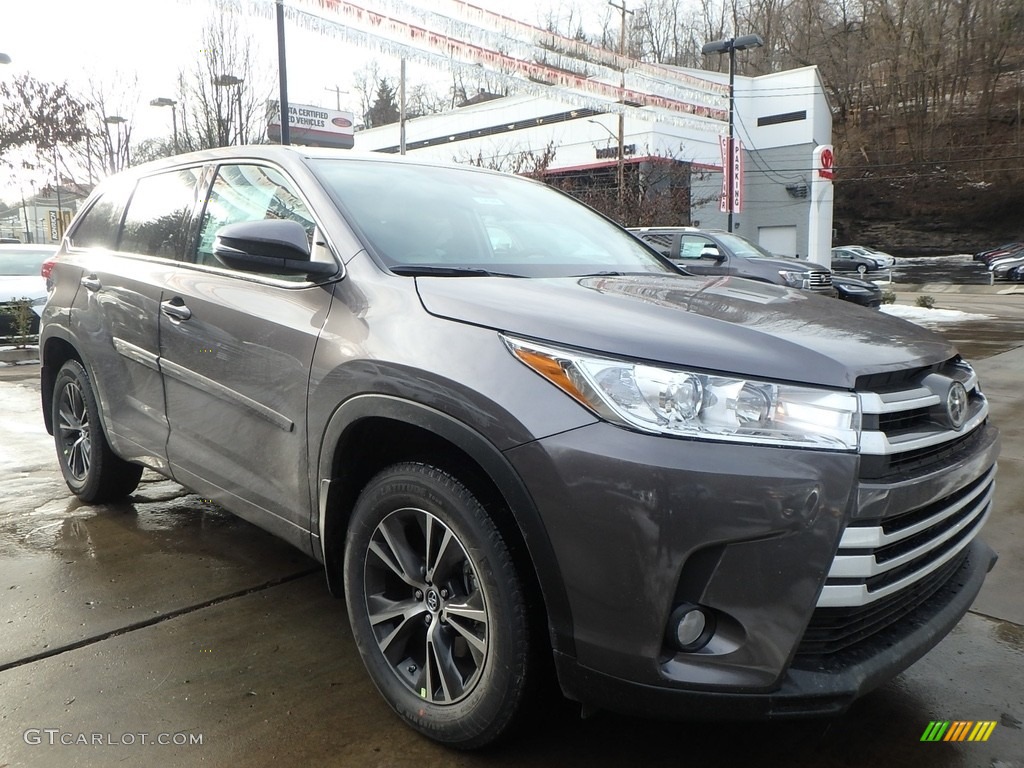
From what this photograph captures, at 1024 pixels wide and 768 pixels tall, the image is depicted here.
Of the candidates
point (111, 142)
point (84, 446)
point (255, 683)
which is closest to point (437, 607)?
point (255, 683)

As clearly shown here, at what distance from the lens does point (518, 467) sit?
1939mm

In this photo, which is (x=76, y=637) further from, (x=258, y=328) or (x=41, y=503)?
(x=41, y=503)

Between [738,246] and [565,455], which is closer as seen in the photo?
[565,455]

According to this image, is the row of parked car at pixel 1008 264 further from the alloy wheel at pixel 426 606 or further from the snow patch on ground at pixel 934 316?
the alloy wheel at pixel 426 606

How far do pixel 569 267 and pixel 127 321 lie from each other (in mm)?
1951

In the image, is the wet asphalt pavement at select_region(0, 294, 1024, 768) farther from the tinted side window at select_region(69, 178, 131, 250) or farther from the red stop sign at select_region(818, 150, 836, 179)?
the red stop sign at select_region(818, 150, 836, 179)

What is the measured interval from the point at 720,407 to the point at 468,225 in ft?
4.88

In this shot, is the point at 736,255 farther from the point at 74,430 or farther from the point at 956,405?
the point at 956,405

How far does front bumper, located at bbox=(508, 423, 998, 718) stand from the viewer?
1758 mm

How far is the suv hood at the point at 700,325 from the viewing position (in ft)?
6.22

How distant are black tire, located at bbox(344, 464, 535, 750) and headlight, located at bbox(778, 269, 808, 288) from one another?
11.4m

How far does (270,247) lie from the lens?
254cm

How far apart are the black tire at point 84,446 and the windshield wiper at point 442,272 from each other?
2190 millimetres

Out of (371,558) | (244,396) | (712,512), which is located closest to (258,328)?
(244,396)
